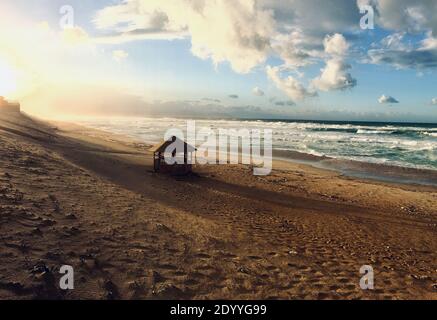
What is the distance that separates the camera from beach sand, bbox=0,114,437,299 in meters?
6.61

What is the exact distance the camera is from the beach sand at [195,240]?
21.7ft

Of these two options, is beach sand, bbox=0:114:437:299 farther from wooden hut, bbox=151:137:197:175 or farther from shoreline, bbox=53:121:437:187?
shoreline, bbox=53:121:437:187

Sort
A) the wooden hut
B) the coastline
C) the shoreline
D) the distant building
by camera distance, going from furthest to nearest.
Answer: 1. the distant building
2. the coastline
3. the shoreline
4. the wooden hut

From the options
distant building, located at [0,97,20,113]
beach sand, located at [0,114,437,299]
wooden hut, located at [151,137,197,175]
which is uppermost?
distant building, located at [0,97,20,113]

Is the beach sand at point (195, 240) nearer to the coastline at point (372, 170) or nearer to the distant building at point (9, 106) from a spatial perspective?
the coastline at point (372, 170)

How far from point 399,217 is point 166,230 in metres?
9.80

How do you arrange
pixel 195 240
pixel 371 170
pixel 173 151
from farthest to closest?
1. pixel 371 170
2. pixel 173 151
3. pixel 195 240

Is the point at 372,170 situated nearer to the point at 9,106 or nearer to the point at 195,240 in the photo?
the point at 195,240

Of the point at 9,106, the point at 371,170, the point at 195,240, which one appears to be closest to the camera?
the point at 195,240

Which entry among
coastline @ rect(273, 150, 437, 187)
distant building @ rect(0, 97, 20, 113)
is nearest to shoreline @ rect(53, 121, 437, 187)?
coastline @ rect(273, 150, 437, 187)

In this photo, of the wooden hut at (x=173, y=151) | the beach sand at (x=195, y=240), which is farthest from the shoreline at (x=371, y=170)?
the wooden hut at (x=173, y=151)

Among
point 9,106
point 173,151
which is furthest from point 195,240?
point 9,106

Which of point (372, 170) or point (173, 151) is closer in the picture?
point (173, 151)

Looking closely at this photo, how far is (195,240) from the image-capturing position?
908 cm
